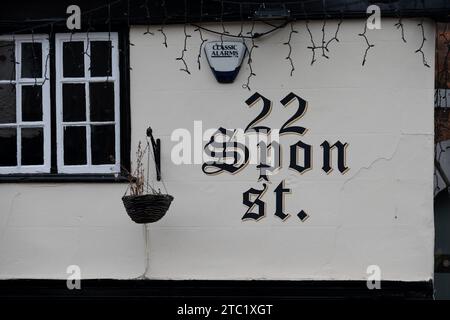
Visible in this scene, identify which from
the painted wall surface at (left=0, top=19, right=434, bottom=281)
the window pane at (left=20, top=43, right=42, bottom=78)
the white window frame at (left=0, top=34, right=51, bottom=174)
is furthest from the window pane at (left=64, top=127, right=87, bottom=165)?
the window pane at (left=20, top=43, right=42, bottom=78)

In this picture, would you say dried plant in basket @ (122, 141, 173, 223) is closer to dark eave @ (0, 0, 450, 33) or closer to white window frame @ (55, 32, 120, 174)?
white window frame @ (55, 32, 120, 174)

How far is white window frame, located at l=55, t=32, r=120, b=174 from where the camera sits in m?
7.46

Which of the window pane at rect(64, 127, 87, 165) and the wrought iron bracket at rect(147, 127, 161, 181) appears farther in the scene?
the window pane at rect(64, 127, 87, 165)

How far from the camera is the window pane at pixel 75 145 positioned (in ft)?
24.7

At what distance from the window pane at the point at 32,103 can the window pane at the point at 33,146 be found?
0.38ft

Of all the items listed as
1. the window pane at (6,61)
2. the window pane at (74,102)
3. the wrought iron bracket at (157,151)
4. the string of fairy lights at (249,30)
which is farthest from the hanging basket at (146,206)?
the window pane at (6,61)

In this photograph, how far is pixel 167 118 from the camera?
7371 mm

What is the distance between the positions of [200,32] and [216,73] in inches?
15.4

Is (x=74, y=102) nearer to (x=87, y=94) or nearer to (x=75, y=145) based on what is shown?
(x=87, y=94)

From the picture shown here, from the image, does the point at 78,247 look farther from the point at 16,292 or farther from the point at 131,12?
the point at 131,12

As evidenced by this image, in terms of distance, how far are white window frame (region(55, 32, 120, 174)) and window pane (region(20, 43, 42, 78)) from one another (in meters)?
0.17

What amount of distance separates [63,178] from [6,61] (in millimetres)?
1169

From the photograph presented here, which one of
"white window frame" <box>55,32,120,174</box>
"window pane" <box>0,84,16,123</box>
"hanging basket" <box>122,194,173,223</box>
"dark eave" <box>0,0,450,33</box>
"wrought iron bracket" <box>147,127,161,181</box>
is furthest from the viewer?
"window pane" <box>0,84,16,123</box>

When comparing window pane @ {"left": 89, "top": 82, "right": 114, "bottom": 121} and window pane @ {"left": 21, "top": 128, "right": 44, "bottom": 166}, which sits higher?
window pane @ {"left": 89, "top": 82, "right": 114, "bottom": 121}
